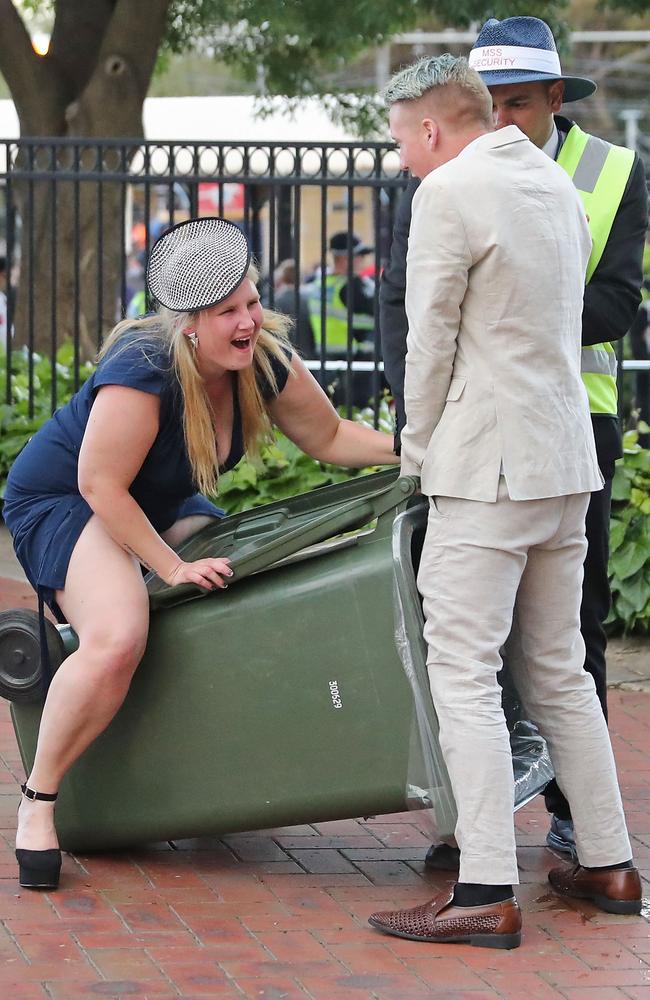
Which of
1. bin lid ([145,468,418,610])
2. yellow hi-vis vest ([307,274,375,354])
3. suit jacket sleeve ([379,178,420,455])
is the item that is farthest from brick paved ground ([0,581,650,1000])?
→ yellow hi-vis vest ([307,274,375,354])

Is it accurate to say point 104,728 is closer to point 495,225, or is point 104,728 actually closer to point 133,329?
point 133,329

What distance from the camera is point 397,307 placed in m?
3.54

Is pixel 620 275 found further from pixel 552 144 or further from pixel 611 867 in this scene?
pixel 611 867

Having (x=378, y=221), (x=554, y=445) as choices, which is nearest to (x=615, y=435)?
(x=554, y=445)

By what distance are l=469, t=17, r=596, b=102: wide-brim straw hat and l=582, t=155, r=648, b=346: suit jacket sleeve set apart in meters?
0.34

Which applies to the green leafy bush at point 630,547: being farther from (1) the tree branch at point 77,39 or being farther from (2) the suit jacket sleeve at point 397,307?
(1) the tree branch at point 77,39

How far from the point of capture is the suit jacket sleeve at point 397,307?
352cm

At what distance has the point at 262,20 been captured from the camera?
10.3 m

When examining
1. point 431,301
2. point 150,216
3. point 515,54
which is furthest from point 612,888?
point 150,216

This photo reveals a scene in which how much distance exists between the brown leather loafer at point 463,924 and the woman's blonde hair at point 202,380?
1.10 meters

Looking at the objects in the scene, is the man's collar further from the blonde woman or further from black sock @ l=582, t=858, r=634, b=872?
black sock @ l=582, t=858, r=634, b=872

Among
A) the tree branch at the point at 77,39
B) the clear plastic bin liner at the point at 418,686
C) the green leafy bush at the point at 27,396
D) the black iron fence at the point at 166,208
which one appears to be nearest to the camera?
the clear plastic bin liner at the point at 418,686

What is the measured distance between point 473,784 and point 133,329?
4.43 ft

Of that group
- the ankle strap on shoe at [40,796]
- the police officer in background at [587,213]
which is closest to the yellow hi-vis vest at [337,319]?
the police officer in background at [587,213]
